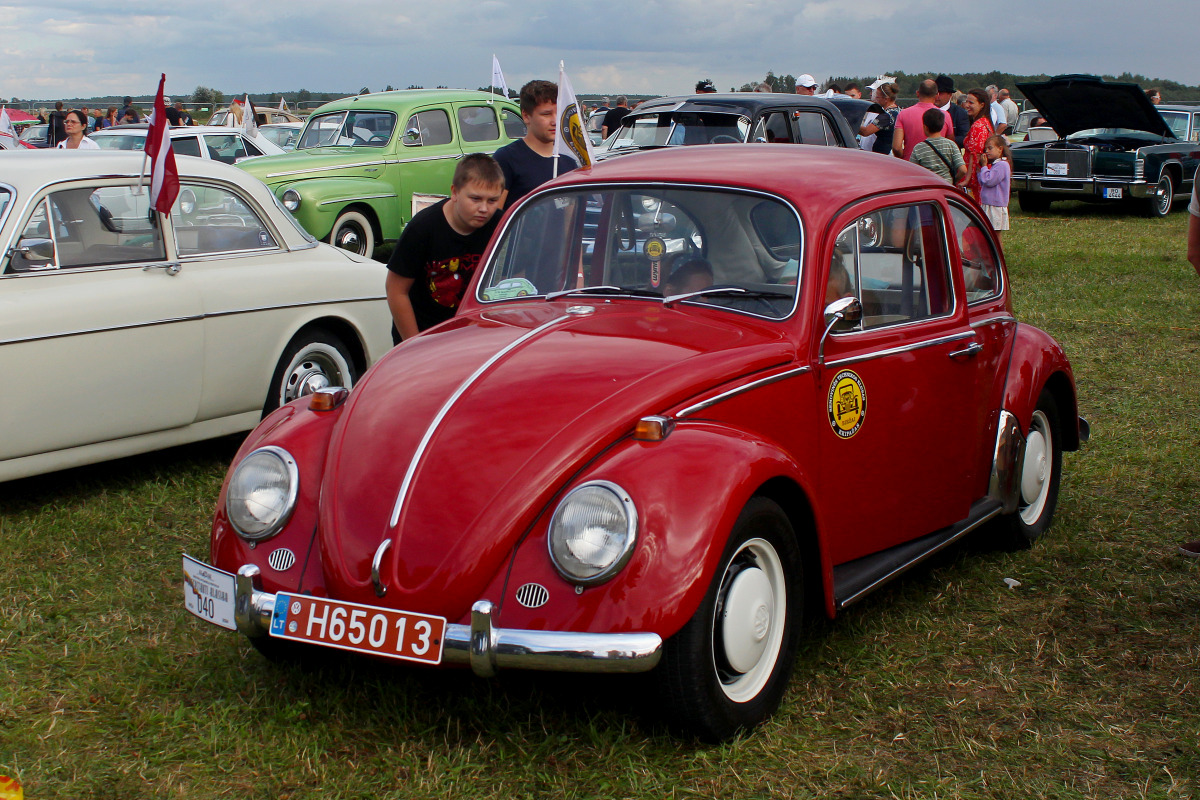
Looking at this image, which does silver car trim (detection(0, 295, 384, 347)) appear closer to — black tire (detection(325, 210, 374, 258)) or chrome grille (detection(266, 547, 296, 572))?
chrome grille (detection(266, 547, 296, 572))

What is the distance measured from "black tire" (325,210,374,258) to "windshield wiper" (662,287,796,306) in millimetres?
8534

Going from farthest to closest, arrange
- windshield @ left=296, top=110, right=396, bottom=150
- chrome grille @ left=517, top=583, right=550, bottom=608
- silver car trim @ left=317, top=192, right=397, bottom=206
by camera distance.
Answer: windshield @ left=296, top=110, right=396, bottom=150 < silver car trim @ left=317, top=192, right=397, bottom=206 < chrome grille @ left=517, top=583, right=550, bottom=608

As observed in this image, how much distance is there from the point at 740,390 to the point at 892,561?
39.4 inches

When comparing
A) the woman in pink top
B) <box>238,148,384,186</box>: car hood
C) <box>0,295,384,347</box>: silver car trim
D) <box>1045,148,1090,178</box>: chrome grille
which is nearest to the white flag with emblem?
<box>0,295,384,347</box>: silver car trim

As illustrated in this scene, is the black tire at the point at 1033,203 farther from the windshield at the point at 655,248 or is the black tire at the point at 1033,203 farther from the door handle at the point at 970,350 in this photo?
the windshield at the point at 655,248

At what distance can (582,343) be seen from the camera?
352 cm

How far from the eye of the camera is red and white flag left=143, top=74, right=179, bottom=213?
17.2ft

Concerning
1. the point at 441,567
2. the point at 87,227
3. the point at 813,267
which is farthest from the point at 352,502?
the point at 87,227

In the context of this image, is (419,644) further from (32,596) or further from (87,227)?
(87,227)

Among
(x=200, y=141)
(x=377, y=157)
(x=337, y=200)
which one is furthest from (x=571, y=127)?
(x=200, y=141)

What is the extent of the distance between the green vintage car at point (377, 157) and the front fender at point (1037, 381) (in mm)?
Result: 7831

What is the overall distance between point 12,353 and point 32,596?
1.10 m

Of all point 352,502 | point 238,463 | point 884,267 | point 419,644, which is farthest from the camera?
point 884,267

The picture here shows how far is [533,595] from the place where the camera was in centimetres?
288
